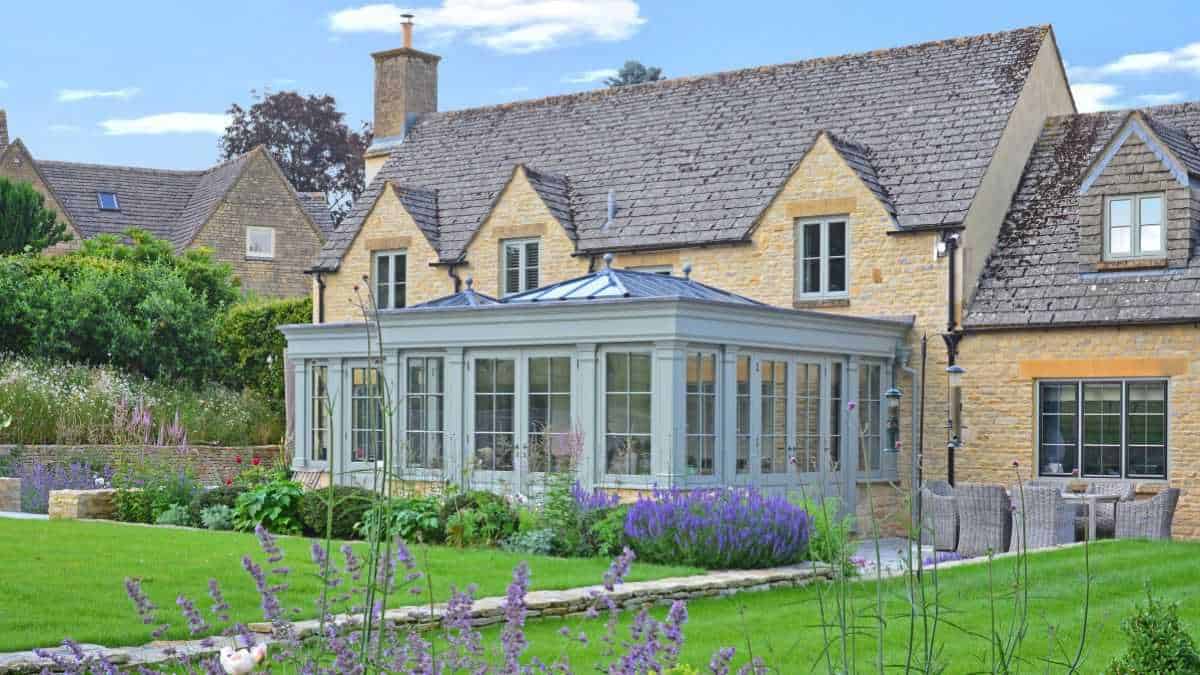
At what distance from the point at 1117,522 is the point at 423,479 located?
8631mm

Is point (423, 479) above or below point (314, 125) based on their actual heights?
below

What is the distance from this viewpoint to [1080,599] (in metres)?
12.9

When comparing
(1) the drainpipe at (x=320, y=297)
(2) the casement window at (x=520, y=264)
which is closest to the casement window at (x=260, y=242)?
(1) the drainpipe at (x=320, y=297)

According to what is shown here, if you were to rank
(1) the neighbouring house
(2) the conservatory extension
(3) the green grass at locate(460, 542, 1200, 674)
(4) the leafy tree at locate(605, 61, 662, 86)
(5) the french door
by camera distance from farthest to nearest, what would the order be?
(4) the leafy tree at locate(605, 61, 662, 86)
(1) the neighbouring house
(5) the french door
(2) the conservatory extension
(3) the green grass at locate(460, 542, 1200, 674)

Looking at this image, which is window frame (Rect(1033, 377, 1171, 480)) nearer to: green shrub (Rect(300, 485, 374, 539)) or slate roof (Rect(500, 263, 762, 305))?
slate roof (Rect(500, 263, 762, 305))

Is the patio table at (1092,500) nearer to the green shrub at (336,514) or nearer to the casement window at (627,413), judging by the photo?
the casement window at (627,413)

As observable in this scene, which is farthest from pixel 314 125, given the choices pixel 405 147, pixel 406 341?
pixel 406 341

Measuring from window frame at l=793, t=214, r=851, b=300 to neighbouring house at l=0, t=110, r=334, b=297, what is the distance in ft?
85.5

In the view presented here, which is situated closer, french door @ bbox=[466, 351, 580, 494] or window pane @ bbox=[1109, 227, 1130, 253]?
french door @ bbox=[466, 351, 580, 494]

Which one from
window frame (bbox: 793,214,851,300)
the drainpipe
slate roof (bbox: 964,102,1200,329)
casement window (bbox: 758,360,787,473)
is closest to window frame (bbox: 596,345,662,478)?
casement window (bbox: 758,360,787,473)

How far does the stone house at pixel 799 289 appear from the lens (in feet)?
65.2

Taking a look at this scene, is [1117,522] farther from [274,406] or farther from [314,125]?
[314,125]

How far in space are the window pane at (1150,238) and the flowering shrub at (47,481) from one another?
14.6 metres

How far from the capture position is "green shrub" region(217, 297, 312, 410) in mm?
31828
